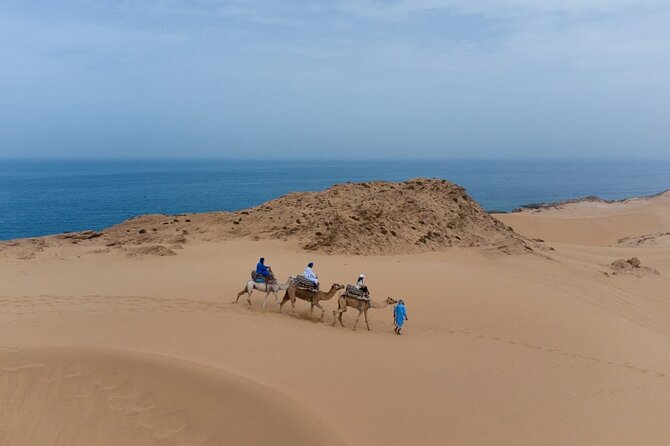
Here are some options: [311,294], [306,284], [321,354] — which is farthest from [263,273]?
[321,354]

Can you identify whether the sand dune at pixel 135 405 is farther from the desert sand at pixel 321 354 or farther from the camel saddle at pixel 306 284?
the camel saddle at pixel 306 284

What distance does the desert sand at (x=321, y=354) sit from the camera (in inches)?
305

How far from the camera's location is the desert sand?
7742 mm

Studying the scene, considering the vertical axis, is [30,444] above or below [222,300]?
below

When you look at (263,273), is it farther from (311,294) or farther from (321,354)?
(321,354)

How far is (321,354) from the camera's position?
9.72 m

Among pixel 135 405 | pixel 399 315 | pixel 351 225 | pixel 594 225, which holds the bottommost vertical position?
pixel 594 225

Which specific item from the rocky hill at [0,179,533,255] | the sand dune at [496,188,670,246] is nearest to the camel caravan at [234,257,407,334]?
the rocky hill at [0,179,533,255]

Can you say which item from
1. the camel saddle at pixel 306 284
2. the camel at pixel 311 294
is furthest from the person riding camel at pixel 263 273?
the camel saddle at pixel 306 284

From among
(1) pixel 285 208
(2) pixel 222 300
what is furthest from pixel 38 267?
(1) pixel 285 208

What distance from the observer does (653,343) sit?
12.2 metres

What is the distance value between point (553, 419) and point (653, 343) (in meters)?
6.22

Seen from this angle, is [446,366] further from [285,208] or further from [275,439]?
[285,208]

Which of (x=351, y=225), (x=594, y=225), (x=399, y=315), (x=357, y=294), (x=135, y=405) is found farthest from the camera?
(x=594, y=225)
